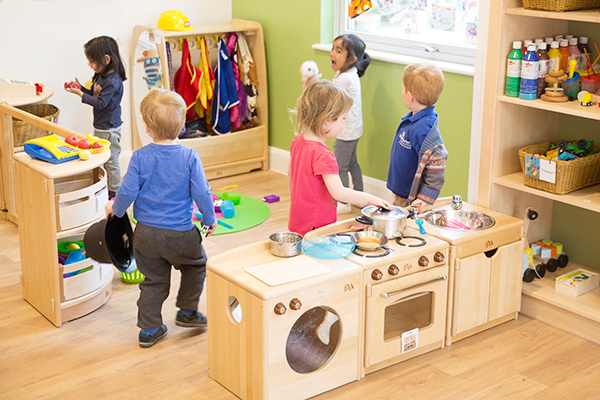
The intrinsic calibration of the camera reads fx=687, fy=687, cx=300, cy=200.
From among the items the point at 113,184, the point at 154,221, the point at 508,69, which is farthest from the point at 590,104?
the point at 113,184

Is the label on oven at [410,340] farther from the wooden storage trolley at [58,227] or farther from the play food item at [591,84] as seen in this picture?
the wooden storage trolley at [58,227]

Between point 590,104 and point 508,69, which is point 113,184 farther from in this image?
point 590,104

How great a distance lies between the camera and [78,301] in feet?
9.88

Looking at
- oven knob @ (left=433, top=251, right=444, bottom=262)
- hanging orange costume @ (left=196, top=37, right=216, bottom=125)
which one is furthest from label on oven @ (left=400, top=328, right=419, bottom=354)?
hanging orange costume @ (left=196, top=37, right=216, bottom=125)

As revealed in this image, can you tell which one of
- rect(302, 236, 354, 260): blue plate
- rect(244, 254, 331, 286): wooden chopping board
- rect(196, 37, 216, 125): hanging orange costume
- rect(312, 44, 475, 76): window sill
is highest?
rect(312, 44, 475, 76): window sill

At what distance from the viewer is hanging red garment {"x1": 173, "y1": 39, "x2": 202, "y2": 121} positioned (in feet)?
16.1

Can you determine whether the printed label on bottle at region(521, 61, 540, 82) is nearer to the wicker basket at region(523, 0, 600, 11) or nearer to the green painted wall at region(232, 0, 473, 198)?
the wicker basket at region(523, 0, 600, 11)

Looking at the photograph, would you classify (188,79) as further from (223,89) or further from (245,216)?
(245,216)

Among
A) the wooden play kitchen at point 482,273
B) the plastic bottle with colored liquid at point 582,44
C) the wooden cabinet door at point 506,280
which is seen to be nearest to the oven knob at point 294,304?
the wooden play kitchen at point 482,273

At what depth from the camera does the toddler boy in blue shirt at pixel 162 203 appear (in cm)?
259

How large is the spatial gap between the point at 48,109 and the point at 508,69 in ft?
8.95

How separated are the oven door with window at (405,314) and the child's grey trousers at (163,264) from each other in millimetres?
745

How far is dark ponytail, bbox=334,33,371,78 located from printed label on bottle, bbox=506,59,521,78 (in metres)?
1.41

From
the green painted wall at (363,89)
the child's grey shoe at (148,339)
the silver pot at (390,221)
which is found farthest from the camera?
the green painted wall at (363,89)
